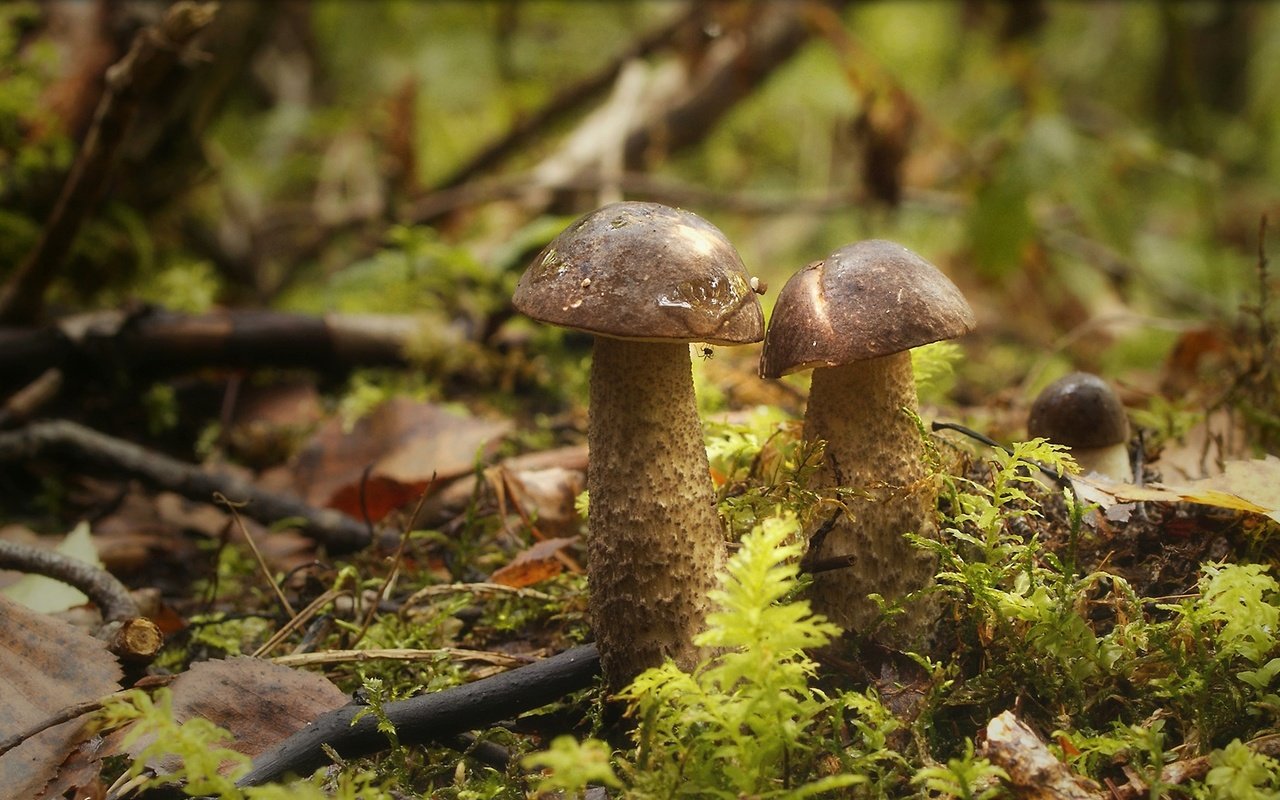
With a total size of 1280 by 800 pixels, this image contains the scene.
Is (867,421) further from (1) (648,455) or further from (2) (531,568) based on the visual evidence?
(2) (531,568)

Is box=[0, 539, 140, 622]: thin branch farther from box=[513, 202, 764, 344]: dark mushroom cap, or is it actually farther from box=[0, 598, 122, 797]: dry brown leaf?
box=[513, 202, 764, 344]: dark mushroom cap

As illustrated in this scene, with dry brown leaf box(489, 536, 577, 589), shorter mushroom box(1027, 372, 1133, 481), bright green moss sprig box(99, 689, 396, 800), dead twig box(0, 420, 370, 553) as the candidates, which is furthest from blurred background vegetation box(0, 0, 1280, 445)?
bright green moss sprig box(99, 689, 396, 800)

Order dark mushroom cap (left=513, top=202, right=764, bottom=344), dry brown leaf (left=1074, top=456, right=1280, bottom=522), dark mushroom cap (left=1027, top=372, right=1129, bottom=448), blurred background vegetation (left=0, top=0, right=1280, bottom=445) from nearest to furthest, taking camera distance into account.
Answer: dark mushroom cap (left=513, top=202, right=764, bottom=344), dry brown leaf (left=1074, top=456, right=1280, bottom=522), dark mushroom cap (left=1027, top=372, right=1129, bottom=448), blurred background vegetation (left=0, top=0, right=1280, bottom=445)

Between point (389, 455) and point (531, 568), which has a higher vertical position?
point (389, 455)

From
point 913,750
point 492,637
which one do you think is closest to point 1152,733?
point 913,750

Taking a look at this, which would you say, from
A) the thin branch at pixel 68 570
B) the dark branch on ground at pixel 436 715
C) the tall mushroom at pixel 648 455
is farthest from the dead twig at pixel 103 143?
the dark branch on ground at pixel 436 715

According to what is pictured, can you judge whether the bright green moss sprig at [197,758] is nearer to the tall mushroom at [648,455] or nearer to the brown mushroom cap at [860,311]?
the tall mushroom at [648,455]

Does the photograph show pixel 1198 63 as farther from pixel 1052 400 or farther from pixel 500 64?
pixel 1052 400

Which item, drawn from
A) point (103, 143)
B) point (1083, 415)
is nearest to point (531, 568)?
point (1083, 415)
